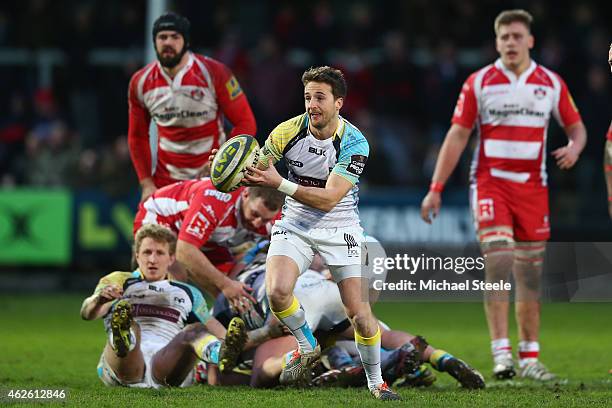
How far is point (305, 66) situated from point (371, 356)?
11227 millimetres

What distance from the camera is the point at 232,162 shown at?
22.2ft

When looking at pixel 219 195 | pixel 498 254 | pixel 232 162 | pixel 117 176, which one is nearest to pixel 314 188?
pixel 232 162

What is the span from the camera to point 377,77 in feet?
55.6

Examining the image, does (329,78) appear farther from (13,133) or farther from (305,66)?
(305,66)

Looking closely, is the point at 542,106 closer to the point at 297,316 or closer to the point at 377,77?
the point at 297,316

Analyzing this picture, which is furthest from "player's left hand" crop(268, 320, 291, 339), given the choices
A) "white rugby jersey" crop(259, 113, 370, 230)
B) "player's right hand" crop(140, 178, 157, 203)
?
"player's right hand" crop(140, 178, 157, 203)

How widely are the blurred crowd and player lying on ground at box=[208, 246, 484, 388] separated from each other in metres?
7.42

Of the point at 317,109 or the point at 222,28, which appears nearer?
the point at 317,109

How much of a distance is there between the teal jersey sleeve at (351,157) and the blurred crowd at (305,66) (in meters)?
8.33

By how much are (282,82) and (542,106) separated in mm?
8299

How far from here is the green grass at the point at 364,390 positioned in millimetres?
A: 6918

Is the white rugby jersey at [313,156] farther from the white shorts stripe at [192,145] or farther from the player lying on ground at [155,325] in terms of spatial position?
the white shorts stripe at [192,145]

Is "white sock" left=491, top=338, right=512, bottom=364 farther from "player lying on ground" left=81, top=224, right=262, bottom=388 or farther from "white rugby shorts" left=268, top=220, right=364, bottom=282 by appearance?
"player lying on ground" left=81, top=224, right=262, bottom=388

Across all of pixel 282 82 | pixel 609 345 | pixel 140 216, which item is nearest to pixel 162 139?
pixel 140 216
